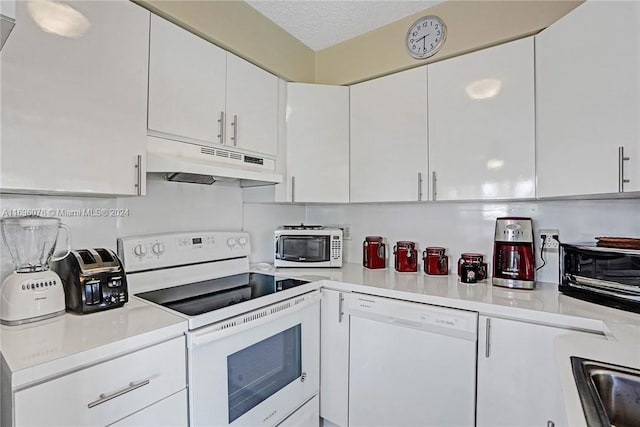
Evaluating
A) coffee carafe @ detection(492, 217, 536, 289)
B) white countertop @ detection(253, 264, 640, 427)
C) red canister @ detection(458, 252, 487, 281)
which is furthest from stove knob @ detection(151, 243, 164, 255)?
coffee carafe @ detection(492, 217, 536, 289)

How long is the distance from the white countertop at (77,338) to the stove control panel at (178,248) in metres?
0.34

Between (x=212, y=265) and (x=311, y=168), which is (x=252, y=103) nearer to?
(x=311, y=168)

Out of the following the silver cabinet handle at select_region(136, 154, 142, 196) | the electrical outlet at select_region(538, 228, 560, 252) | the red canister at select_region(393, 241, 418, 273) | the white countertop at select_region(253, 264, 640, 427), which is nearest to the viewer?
the white countertop at select_region(253, 264, 640, 427)

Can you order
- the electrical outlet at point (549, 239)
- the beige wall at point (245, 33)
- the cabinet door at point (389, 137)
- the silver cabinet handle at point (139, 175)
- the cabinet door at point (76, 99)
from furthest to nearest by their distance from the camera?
the cabinet door at point (389, 137)
the electrical outlet at point (549, 239)
the beige wall at point (245, 33)
the silver cabinet handle at point (139, 175)
the cabinet door at point (76, 99)

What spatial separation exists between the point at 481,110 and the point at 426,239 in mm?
890

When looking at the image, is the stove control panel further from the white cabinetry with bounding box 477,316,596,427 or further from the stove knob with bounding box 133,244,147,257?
the white cabinetry with bounding box 477,316,596,427

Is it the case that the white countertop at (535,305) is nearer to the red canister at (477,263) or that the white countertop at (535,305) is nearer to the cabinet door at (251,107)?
the red canister at (477,263)

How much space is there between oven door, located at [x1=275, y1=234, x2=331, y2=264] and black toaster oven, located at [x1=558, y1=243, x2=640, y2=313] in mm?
1286

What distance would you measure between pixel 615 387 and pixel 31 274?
1801 mm

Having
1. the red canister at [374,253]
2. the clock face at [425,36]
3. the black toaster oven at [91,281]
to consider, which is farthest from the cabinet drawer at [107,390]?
the clock face at [425,36]

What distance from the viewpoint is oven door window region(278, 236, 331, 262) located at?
2180mm

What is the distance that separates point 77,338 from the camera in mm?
992

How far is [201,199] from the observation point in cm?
196

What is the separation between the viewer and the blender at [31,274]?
1.10 m
